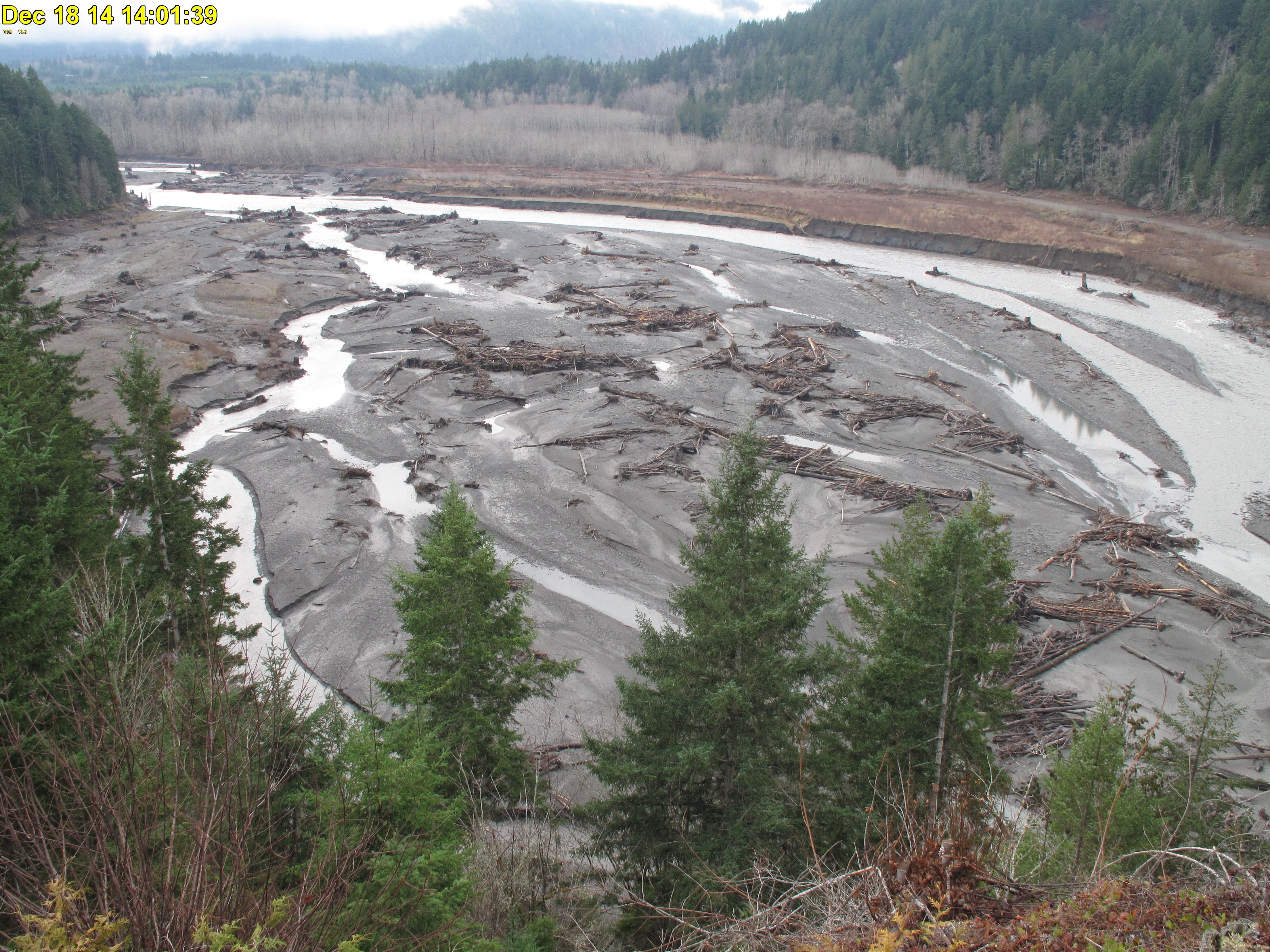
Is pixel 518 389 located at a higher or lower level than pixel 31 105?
lower

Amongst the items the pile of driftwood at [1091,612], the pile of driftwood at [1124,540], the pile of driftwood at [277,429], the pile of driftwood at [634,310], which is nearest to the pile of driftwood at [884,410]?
the pile of driftwood at [1124,540]

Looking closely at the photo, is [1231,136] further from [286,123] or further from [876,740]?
[286,123]

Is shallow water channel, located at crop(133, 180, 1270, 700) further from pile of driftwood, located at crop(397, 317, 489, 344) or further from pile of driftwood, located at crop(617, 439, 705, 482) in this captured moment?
pile of driftwood, located at crop(617, 439, 705, 482)

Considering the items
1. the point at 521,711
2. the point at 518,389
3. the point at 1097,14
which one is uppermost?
the point at 1097,14

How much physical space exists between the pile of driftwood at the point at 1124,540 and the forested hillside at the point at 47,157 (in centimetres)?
7589


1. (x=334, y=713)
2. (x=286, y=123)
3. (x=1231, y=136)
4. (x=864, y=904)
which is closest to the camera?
(x=864, y=904)

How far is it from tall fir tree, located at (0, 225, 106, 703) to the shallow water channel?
6.41 m

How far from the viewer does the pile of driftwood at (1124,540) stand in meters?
20.6

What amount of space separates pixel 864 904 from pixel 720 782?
4162 millimetres

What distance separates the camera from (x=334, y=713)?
9852mm

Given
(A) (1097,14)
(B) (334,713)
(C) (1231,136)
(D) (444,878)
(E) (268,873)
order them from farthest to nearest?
(A) (1097,14) → (C) (1231,136) → (B) (334,713) → (D) (444,878) → (E) (268,873)

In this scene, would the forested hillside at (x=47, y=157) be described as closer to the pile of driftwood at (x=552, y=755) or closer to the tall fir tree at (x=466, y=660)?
the pile of driftwood at (x=552, y=755)

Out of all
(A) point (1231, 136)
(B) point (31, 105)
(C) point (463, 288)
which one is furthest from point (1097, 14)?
(B) point (31, 105)

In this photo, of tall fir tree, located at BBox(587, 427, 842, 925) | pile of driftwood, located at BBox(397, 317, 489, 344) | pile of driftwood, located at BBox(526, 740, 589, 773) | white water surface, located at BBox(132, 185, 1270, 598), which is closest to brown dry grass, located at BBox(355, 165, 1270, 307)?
white water surface, located at BBox(132, 185, 1270, 598)
